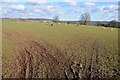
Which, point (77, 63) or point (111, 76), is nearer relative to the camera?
point (111, 76)

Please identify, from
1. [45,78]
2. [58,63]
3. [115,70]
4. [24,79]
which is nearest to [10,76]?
[24,79]

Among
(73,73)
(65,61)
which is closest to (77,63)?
(65,61)

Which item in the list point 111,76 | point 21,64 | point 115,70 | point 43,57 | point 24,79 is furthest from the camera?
point 43,57

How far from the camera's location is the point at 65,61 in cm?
1273

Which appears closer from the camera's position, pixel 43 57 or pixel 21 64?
pixel 21 64

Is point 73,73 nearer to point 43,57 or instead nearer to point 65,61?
point 65,61

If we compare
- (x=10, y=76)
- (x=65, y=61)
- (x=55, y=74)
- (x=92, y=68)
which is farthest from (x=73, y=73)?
(x=10, y=76)

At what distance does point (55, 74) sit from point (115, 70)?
4.03 m

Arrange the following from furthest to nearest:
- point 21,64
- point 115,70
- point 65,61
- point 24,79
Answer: point 65,61 → point 21,64 → point 115,70 → point 24,79

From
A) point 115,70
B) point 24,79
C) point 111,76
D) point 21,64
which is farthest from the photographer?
point 21,64

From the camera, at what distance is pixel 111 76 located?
999 cm

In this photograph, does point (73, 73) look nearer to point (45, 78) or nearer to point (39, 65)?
point (45, 78)

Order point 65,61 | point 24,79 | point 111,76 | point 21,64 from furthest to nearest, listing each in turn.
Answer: point 65,61, point 21,64, point 111,76, point 24,79

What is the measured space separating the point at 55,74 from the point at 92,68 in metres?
2.72
